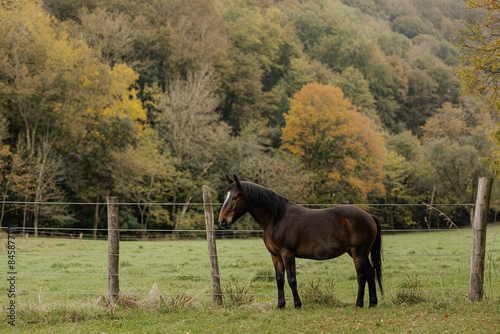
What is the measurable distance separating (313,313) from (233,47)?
6175 centimetres

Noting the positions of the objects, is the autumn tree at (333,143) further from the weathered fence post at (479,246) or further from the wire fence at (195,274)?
the weathered fence post at (479,246)

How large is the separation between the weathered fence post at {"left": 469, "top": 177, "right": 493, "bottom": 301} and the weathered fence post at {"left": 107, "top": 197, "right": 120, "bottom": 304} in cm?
632

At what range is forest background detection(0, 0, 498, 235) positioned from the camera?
42156mm

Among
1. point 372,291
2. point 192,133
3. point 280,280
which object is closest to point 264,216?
point 280,280

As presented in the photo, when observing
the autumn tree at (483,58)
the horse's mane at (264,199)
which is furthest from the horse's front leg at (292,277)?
→ the autumn tree at (483,58)

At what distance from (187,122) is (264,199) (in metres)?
41.8

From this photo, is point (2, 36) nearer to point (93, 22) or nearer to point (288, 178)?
point (93, 22)

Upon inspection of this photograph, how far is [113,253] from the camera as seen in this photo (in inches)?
425

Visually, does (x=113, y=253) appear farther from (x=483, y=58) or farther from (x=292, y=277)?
(x=483, y=58)

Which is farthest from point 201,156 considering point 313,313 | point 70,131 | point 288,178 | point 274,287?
point 313,313

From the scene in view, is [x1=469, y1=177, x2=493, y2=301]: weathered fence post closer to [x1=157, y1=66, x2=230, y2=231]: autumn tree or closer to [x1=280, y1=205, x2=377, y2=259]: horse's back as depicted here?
[x1=280, y1=205, x2=377, y2=259]: horse's back

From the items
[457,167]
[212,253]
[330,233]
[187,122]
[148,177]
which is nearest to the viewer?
[330,233]

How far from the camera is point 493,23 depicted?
16.6 m

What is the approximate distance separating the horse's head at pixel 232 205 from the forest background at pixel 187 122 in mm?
20913
